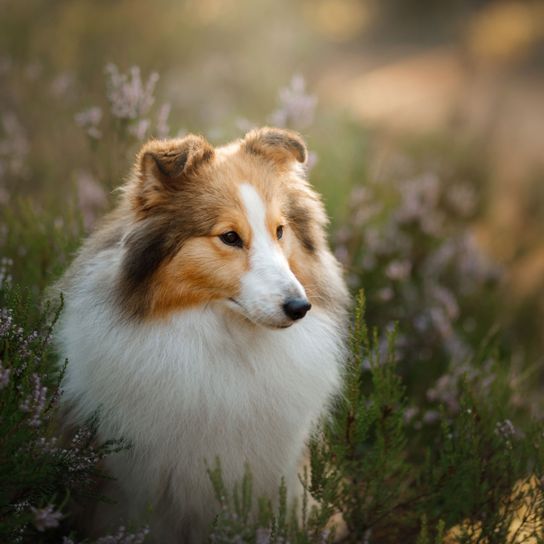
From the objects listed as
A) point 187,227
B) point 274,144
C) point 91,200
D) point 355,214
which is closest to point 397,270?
point 355,214

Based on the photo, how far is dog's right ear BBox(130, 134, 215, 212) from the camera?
7.57 ft

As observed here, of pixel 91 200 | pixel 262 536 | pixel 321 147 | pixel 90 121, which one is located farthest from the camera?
pixel 321 147

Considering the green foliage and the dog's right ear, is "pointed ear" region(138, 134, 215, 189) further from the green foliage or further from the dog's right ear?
the green foliage

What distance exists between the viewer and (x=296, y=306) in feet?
7.03

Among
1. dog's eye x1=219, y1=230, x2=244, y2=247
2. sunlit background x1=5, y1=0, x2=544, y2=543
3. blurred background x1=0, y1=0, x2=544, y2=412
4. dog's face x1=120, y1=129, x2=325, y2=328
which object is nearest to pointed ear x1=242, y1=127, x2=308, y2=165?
dog's face x1=120, y1=129, x2=325, y2=328

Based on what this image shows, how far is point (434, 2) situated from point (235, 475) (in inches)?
776

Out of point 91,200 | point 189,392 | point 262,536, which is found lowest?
point 262,536

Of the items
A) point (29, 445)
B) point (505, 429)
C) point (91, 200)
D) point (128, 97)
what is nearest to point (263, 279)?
point (29, 445)

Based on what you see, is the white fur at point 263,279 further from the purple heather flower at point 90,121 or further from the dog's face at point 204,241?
the purple heather flower at point 90,121

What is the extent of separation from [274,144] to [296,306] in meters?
0.81

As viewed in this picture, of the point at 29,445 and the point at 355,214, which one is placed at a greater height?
the point at 355,214

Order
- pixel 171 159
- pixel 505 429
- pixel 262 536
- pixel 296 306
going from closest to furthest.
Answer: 1. pixel 262 536
2. pixel 296 306
3. pixel 171 159
4. pixel 505 429

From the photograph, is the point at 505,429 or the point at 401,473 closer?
the point at 401,473

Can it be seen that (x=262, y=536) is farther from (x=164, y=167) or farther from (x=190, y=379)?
(x=164, y=167)
